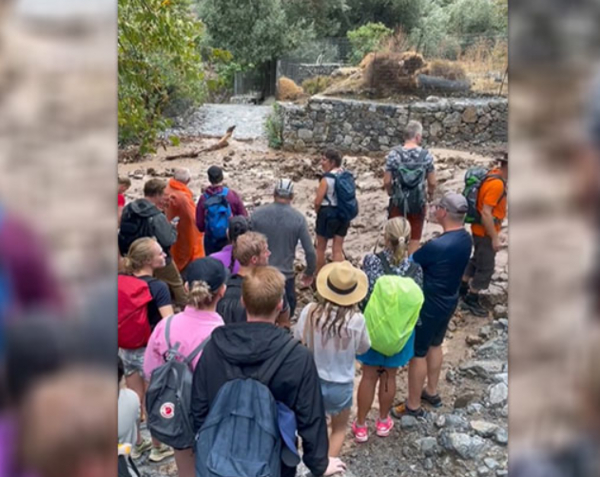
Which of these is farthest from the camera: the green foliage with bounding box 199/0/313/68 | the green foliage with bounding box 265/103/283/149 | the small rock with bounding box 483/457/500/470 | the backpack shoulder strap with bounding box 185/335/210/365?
the green foliage with bounding box 199/0/313/68

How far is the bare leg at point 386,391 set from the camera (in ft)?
12.2

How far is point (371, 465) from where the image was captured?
3.63 meters

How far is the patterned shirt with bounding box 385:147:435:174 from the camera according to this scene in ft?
18.7

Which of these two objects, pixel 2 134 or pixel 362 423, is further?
pixel 362 423

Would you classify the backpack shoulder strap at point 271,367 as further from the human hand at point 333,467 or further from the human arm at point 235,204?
the human arm at point 235,204

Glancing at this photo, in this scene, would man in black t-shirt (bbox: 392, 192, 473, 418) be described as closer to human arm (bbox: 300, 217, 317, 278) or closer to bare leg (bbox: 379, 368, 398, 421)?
bare leg (bbox: 379, 368, 398, 421)

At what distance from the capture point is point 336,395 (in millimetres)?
3275

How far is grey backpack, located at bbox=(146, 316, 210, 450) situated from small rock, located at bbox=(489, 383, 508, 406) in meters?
2.39

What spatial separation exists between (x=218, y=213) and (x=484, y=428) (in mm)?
2550

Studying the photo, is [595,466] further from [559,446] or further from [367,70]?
[367,70]

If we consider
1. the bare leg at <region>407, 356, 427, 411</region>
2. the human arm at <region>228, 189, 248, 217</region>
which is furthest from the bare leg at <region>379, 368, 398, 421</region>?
the human arm at <region>228, 189, 248, 217</region>

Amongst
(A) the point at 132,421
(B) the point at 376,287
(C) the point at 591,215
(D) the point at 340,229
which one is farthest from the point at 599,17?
(D) the point at 340,229

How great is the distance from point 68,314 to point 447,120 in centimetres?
1460

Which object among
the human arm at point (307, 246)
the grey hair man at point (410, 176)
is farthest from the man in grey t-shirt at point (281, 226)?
the grey hair man at point (410, 176)
